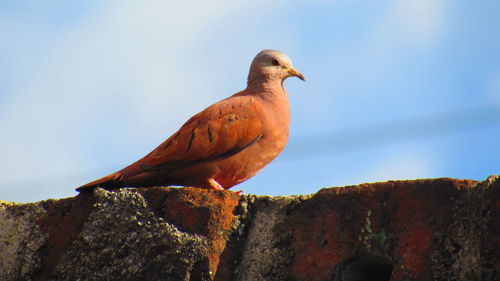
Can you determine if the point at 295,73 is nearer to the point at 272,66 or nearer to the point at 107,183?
the point at 272,66

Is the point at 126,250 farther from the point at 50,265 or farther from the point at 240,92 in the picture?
the point at 240,92

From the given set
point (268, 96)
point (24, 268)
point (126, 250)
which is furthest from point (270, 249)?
point (268, 96)

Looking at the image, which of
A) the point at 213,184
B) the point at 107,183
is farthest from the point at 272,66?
the point at 107,183

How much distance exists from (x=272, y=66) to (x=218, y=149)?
1.52 metres

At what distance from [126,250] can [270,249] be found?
57 cm

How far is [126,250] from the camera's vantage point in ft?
10.1

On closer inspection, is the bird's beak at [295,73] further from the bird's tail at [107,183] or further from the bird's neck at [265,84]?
the bird's tail at [107,183]

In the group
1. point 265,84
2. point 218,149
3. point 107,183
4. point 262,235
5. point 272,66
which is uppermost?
point 272,66

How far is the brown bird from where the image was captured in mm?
3842

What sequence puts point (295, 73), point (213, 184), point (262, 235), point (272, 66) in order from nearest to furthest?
point (262, 235)
point (213, 184)
point (272, 66)
point (295, 73)

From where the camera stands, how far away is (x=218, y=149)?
396cm

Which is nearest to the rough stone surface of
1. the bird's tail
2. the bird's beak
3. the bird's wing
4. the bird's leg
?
the bird's tail

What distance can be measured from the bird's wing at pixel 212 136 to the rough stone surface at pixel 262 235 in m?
0.62

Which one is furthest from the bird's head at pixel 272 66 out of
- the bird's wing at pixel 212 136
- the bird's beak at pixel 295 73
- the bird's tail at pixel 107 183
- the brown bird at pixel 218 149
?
the bird's tail at pixel 107 183
